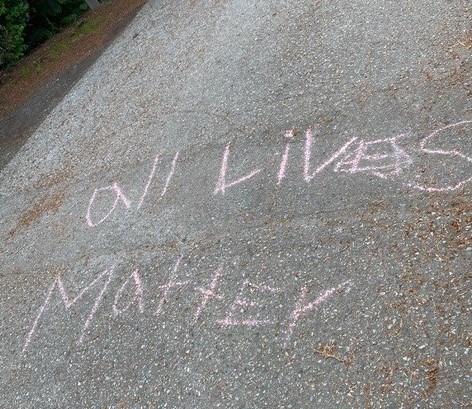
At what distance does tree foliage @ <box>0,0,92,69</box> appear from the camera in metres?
8.93

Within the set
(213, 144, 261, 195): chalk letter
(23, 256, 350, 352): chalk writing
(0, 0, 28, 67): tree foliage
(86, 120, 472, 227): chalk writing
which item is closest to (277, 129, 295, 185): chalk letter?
(86, 120, 472, 227): chalk writing

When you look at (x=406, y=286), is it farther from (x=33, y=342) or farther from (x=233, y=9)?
(x=233, y=9)

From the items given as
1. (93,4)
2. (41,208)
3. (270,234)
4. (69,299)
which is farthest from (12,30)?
(270,234)

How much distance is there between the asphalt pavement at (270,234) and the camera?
2.61 meters

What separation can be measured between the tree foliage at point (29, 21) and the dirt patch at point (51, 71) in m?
0.30

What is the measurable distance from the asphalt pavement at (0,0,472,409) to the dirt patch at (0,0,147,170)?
175 centimetres

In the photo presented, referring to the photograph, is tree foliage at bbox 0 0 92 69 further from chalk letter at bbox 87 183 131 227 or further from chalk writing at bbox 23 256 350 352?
chalk writing at bbox 23 256 350 352

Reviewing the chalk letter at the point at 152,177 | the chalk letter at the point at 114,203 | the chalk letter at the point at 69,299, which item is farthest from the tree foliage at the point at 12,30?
the chalk letter at the point at 69,299

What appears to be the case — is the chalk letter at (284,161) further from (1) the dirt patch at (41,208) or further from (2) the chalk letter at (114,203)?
(1) the dirt patch at (41,208)

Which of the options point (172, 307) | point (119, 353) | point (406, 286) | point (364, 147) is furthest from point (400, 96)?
point (119, 353)

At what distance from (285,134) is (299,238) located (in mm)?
1093

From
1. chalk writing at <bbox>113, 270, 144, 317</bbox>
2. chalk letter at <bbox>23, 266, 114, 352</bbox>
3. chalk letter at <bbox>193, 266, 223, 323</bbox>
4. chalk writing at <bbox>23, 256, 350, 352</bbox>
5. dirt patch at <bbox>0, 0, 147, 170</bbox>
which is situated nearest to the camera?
chalk writing at <bbox>23, 256, 350, 352</bbox>

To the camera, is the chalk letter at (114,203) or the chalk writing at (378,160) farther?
the chalk letter at (114,203)

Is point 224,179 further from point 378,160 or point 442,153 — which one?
point 442,153
